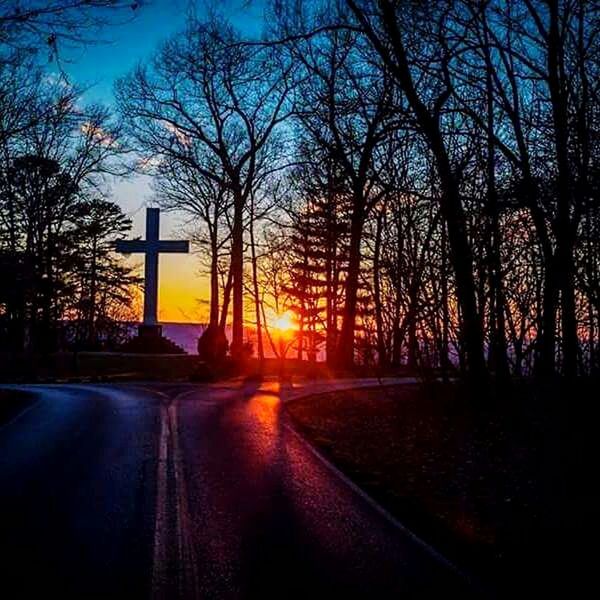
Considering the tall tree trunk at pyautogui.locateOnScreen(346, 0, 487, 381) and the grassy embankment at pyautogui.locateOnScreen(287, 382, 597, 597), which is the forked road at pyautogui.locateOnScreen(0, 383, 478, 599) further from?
the tall tree trunk at pyautogui.locateOnScreen(346, 0, 487, 381)

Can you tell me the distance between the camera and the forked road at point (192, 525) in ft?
19.1

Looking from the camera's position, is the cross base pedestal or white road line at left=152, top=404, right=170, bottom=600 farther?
the cross base pedestal

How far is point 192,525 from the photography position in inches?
302

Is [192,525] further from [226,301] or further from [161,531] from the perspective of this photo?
[226,301]

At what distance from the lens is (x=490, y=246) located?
17.7 meters

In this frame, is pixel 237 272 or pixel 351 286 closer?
pixel 351 286

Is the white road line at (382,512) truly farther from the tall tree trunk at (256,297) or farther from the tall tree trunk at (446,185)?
the tall tree trunk at (256,297)

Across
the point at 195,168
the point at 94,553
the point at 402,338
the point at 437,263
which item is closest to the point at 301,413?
the point at 402,338

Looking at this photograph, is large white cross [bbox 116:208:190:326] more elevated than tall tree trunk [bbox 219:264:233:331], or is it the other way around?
large white cross [bbox 116:208:190:326]

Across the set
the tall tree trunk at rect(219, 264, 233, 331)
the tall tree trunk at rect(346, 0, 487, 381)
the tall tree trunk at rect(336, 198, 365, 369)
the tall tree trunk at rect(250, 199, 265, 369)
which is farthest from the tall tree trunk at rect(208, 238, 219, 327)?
the tall tree trunk at rect(346, 0, 487, 381)

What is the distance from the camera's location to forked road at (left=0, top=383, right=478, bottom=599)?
5816 millimetres

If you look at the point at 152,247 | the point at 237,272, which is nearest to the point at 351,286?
the point at 237,272

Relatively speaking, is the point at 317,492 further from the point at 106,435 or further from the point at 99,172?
the point at 99,172

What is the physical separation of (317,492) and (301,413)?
391 inches
